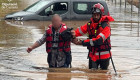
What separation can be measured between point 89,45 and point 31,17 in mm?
11482

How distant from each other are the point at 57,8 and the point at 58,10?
0.33 ft

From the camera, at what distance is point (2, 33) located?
17.5 m

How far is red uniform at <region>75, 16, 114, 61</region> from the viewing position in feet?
30.6

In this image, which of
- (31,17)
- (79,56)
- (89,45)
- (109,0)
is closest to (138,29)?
(31,17)

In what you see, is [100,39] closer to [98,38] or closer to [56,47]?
[98,38]

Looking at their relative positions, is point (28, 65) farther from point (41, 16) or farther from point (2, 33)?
point (41, 16)

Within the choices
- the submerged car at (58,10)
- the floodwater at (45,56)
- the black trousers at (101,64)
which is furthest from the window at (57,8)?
the black trousers at (101,64)

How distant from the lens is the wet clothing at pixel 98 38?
9328 millimetres

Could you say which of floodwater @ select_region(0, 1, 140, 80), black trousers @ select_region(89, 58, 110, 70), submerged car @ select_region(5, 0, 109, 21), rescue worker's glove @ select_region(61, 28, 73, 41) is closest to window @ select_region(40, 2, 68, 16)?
submerged car @ select_region(5, 0, 109, 21)

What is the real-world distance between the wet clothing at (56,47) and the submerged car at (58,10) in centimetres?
1067

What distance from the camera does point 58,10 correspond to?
20.7 meters

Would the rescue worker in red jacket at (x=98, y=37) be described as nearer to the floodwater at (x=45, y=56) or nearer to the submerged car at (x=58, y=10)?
the floodwater at (x=45, y=56)

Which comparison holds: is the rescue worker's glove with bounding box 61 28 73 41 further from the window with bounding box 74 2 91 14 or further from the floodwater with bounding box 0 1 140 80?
the window with bounding box 74 2 91 14

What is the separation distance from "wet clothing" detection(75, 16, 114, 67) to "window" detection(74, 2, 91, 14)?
1145 cm
